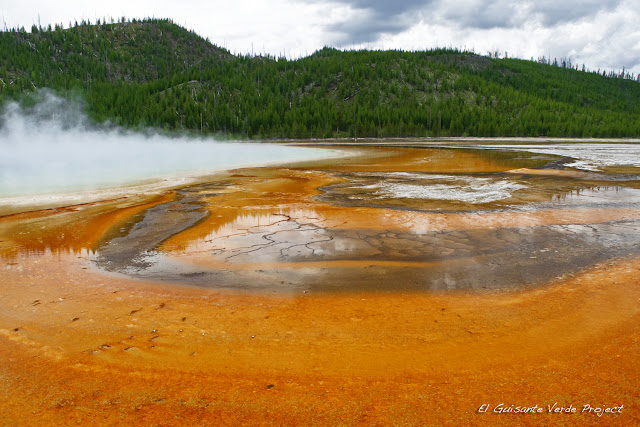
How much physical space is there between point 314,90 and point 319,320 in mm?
114614

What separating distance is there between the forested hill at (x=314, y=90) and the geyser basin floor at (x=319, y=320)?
7454 centimetres

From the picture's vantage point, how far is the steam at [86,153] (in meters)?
19.1

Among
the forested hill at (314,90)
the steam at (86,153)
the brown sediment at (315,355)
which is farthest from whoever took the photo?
the forested hill at (314,90)

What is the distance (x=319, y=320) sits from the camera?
4.84 m

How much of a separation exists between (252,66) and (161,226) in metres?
137

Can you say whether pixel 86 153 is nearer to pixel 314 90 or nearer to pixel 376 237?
pixel 376 237

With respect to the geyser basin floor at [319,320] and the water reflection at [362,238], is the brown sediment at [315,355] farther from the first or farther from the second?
the water reflection at [362,238]

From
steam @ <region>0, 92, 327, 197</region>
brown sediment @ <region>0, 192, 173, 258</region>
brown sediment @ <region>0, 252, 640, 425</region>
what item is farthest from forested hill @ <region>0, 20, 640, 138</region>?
brown sediment @ <region>0, 252, 640, 425</region>

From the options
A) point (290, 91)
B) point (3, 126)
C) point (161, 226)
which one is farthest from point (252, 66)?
point (161, 226)

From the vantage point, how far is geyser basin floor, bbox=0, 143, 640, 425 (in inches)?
132

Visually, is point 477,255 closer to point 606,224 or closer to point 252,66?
Result: point 606,224

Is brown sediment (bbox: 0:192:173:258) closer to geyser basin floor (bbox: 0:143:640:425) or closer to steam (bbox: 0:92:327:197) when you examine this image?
geyser basin floor (bbox: 0:143:640:425)

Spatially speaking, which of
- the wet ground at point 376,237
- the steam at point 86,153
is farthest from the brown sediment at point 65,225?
the steam at point 86,153

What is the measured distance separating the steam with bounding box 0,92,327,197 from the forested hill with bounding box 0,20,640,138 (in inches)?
253
